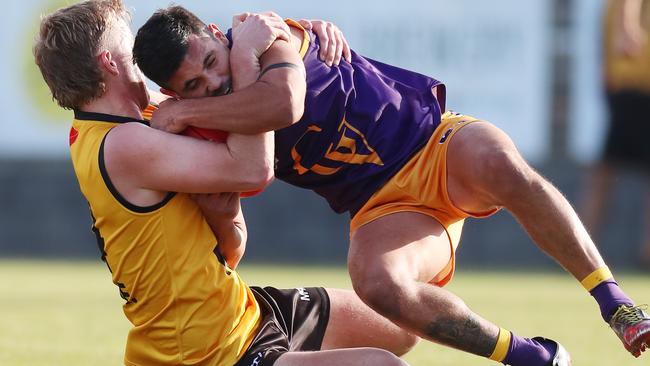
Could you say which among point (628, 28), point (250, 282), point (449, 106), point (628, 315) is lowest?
point (250, 282)

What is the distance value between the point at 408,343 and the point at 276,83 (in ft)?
4.41

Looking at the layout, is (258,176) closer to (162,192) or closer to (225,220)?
(225,220)

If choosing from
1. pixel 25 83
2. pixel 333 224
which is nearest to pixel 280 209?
pixel 333 224

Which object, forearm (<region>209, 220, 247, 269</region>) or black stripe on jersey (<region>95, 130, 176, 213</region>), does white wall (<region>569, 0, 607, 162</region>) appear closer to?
forearm (<region>209, 220, 247, 269</region>)

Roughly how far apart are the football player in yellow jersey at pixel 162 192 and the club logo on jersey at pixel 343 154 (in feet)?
1.78

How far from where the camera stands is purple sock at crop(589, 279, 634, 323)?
4.96 metres

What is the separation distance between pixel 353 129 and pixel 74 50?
4.05ft

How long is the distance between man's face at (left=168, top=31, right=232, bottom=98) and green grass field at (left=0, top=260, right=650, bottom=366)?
1.92m

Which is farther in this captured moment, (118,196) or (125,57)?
(125,57)

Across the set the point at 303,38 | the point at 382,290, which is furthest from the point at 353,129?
the point at 382,290

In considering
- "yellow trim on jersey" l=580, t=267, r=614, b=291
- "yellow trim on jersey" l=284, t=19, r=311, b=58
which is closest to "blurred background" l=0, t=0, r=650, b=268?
"yellow trim on jersey" l=284, t=19, r=311, b=58

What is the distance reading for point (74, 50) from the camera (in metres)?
4.51

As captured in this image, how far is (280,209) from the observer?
47.1 feet

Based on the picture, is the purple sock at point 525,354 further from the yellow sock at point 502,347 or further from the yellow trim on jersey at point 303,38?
the yellow trim on jersey at point 303,38
